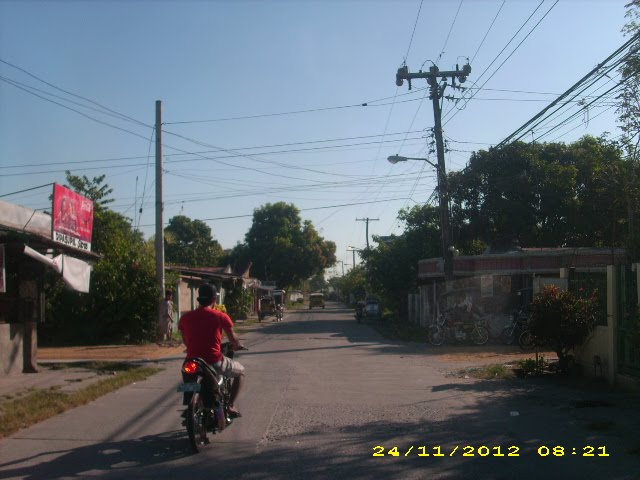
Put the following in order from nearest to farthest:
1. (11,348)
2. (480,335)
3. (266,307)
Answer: (11,348), (480,335), (266,307)

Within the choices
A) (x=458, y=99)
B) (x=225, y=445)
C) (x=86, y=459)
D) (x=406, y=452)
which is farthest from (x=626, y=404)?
(x=458, y=99)

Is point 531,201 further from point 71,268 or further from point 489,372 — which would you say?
point 71,268

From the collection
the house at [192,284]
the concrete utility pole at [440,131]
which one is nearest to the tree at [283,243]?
the house at [192,284]

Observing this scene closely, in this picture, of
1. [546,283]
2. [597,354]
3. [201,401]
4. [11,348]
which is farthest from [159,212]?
[201,401]

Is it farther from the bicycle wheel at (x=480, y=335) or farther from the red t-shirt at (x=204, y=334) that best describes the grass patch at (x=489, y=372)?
the bicycle wheel at (x=480, y=335)

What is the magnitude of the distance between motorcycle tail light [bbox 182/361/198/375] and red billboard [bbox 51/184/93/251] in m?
7.56

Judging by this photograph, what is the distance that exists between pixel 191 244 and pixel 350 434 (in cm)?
7044

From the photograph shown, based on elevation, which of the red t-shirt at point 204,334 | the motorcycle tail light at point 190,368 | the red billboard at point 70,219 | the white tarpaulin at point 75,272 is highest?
the red billboard at point 70,219

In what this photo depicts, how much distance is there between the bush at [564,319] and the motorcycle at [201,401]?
736cm

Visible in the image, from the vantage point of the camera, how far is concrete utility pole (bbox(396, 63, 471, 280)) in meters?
26.3

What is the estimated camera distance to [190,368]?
747 cm

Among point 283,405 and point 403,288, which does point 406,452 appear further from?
point 403,288

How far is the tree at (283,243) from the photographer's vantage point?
68438mm
